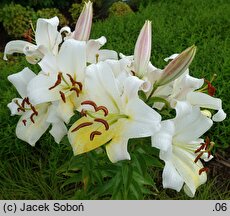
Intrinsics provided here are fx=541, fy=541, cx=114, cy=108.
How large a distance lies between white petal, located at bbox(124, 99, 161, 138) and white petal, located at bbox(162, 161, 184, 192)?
0.38 ft

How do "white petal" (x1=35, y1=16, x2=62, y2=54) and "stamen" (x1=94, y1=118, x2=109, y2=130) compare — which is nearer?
"stamen" (x1=94, y1=118, x2=109, y2=130)

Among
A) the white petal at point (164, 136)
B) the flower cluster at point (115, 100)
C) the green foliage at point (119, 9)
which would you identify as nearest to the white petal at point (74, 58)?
the flower cluster at point (115, 100)

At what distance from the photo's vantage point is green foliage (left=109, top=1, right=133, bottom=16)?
401 cm

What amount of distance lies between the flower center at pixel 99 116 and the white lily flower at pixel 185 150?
128 millimetres

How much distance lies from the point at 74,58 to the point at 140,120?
0.21 m

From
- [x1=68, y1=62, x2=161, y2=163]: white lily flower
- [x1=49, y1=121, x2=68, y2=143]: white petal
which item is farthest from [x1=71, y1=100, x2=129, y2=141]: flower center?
[x1=49, y1=121, x2=68, y2=143]: white petal

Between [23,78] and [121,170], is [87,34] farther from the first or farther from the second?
[121,170]

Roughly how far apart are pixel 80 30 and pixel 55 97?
19 cm

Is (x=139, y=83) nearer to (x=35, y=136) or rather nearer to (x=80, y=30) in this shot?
(x=80, y=30)

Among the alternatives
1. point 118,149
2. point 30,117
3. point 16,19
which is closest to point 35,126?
point 30,117

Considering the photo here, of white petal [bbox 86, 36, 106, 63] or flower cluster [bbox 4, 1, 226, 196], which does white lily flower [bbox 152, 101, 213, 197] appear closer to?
flower cluster [bbox 4, 1, 226, 196]

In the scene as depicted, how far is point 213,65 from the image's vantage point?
2.81 m

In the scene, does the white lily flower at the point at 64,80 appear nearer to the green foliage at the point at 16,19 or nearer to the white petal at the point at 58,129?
the white petal at the point at 58,129
